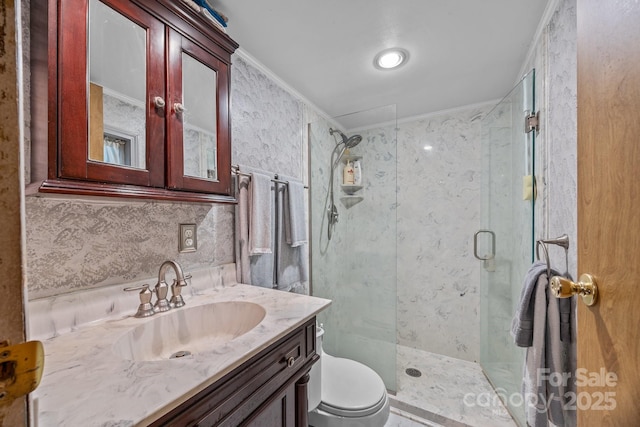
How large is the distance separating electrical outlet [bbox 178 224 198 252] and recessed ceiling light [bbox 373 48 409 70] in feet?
4.47

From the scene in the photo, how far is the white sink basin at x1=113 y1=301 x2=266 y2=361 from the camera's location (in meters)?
0.85

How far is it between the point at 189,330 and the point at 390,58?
1701 mm

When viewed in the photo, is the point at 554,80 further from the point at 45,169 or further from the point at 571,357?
the point at 45,169

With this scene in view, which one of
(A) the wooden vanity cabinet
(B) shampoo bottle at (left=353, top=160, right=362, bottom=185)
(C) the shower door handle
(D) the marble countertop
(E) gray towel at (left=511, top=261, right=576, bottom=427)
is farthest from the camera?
(B) shampoo bottle at (left=353, top=160, right=362, bottom=185)

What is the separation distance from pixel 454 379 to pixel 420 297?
0.65m

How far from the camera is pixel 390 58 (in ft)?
4.87

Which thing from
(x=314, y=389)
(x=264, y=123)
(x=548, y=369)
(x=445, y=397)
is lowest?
(x=445, y=397)

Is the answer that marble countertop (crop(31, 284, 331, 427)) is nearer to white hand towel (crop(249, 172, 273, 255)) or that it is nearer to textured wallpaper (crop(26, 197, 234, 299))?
textured wallpaper (crop(26, 197, 234, 299))

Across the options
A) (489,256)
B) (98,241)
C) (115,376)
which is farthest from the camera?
(489,256)

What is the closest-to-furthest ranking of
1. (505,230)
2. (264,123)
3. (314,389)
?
(314,389)
(264,123)
(505,230)

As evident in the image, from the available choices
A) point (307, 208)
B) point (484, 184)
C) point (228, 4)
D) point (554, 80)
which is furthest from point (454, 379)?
point (228, 4)

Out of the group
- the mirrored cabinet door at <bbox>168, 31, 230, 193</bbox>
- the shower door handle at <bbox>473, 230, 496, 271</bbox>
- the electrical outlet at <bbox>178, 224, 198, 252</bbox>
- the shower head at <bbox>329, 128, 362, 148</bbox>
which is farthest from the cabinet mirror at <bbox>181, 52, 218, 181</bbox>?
the shower door handle at <bbox>473, 230, 496, 271</bbox>

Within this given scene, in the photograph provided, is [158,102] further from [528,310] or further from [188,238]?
[528,310]

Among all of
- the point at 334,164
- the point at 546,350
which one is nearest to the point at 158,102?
the point at 334,164
